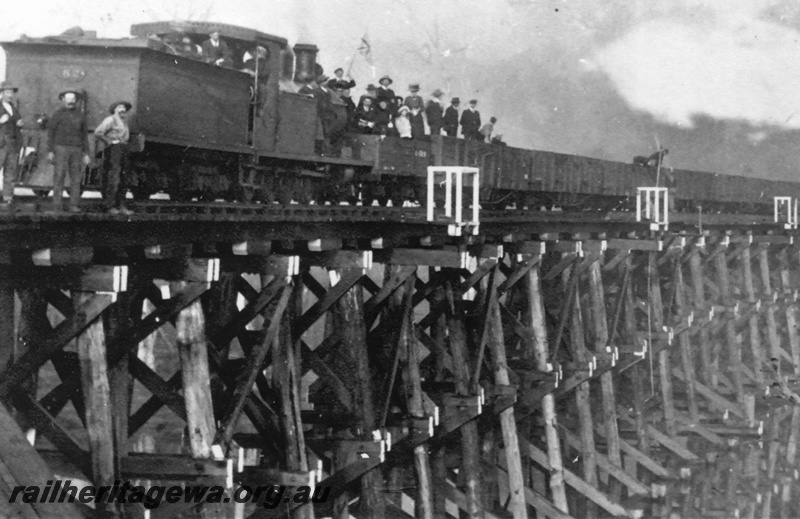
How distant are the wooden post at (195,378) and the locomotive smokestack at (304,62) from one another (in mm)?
6812

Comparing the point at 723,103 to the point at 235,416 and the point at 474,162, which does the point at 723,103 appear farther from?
the point at 235,416

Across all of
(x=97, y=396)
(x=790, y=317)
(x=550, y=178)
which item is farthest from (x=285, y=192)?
(x=790, y=317)

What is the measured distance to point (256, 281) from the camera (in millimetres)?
24906

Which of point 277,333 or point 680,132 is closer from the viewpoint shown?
point 277,333

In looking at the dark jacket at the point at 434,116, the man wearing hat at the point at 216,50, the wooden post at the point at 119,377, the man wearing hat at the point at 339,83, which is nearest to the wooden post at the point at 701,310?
the dark jacket at the point at 434,116

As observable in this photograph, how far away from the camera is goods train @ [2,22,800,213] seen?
11.1 meters

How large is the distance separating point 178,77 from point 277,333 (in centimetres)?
420

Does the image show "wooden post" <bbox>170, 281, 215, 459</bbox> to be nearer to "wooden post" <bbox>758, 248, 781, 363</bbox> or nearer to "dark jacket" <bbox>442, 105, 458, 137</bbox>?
"dark jacket" <bbox>442, 105, 458, 137</bbox>

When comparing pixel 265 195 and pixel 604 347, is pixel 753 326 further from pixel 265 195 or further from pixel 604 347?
pixel 265 195

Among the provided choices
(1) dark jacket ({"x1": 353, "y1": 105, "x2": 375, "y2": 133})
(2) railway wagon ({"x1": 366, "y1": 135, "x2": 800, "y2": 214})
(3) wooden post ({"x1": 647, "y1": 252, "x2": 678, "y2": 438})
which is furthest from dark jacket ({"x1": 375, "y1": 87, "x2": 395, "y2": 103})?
(3) wooden post ({"x1": 647, "y1": 252, "x2": 678, "y2": 438})

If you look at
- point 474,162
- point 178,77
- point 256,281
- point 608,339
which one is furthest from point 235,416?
point 256,281

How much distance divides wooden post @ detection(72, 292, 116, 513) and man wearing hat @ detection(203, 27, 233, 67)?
250 inches

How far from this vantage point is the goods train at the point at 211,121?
11109 millimetres

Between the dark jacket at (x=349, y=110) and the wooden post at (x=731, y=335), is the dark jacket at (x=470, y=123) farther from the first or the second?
the wooden post at (x=731, y=335)
